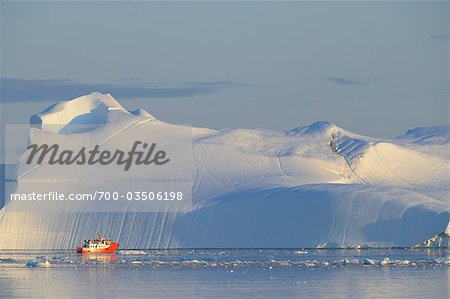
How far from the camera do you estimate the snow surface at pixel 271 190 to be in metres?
76.4

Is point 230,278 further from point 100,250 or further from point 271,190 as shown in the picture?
point 271,190

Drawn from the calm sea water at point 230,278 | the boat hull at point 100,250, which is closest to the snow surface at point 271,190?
the boat hull at point 100,250

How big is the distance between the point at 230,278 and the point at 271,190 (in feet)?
127

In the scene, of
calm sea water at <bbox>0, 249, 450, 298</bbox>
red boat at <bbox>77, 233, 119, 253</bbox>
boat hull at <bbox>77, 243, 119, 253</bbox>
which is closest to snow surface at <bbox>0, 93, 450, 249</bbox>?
boat hull at <bbox>77, 243, 119, 253</bbox>

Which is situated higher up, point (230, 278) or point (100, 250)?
point (230, 278)

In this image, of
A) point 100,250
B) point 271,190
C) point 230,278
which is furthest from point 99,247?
point 230,278

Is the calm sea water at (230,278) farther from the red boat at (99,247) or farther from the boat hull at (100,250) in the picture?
the red boat at (99,247)

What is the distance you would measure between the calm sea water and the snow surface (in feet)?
48.7

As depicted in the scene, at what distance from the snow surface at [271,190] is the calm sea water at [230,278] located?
14843 millimetres

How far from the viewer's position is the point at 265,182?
88562mm

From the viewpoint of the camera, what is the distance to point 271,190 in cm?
8419

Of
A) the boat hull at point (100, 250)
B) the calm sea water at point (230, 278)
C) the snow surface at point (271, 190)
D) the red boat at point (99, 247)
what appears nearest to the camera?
the calm sea water at point (230, 278)

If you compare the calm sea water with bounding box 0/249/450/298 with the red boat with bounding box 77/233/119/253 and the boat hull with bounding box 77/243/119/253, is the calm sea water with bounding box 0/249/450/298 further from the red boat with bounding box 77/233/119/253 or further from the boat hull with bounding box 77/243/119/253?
the red boat with bounding box 77/233/119/253

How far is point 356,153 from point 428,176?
5102 millimetres
